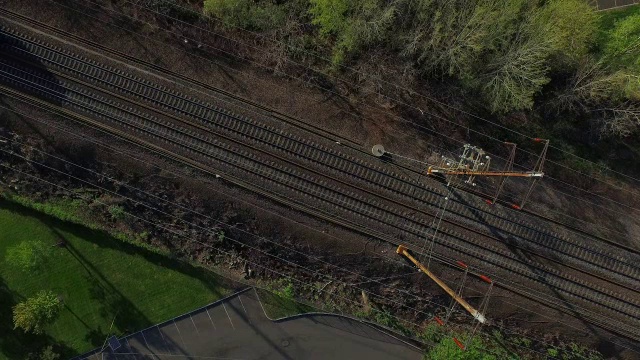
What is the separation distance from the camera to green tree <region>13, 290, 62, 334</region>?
43.9 metres

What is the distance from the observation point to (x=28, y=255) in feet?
146

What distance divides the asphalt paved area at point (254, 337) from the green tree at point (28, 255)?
10.4 m

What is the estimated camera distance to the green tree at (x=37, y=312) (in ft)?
144

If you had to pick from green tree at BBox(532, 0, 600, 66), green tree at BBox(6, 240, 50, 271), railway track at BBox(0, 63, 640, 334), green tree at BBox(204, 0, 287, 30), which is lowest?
green tree at BBox(6, 240, 50, 271)

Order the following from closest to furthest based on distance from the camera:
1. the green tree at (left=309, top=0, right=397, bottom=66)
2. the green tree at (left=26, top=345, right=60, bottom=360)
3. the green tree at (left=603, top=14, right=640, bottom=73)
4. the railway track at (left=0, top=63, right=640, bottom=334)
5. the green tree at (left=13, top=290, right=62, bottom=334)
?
the green tree at (left=13, top=290, right=62, bottom=334) < the green tree at (left=309, top=0, right=397, bottom=66) < the green tree at (left=603, top=14, right=640, bottom=73) < the green tree at (left=26, top=345, right=60, bottom=360) < the railway track at (left=0, top=63, right=640, bottom=334)

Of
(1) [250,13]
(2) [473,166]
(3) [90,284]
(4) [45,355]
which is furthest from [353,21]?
(4) [45,355]

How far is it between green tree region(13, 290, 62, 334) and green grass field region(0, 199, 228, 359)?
256 cm

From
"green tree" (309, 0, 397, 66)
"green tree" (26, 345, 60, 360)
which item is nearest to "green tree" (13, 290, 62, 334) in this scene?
"green tree" (26, 345, 60, 360)

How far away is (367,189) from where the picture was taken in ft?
159

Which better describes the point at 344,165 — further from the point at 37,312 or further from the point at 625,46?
the point at 37,312

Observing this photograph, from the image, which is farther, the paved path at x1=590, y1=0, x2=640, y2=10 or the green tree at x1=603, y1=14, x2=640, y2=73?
the paved path at x1=590, y1=0, x2=640, y2=10

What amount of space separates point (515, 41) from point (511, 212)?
15.3 metres

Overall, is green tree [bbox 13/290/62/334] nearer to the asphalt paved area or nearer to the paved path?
the asphalt paved area

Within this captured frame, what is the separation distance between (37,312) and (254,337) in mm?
18431
